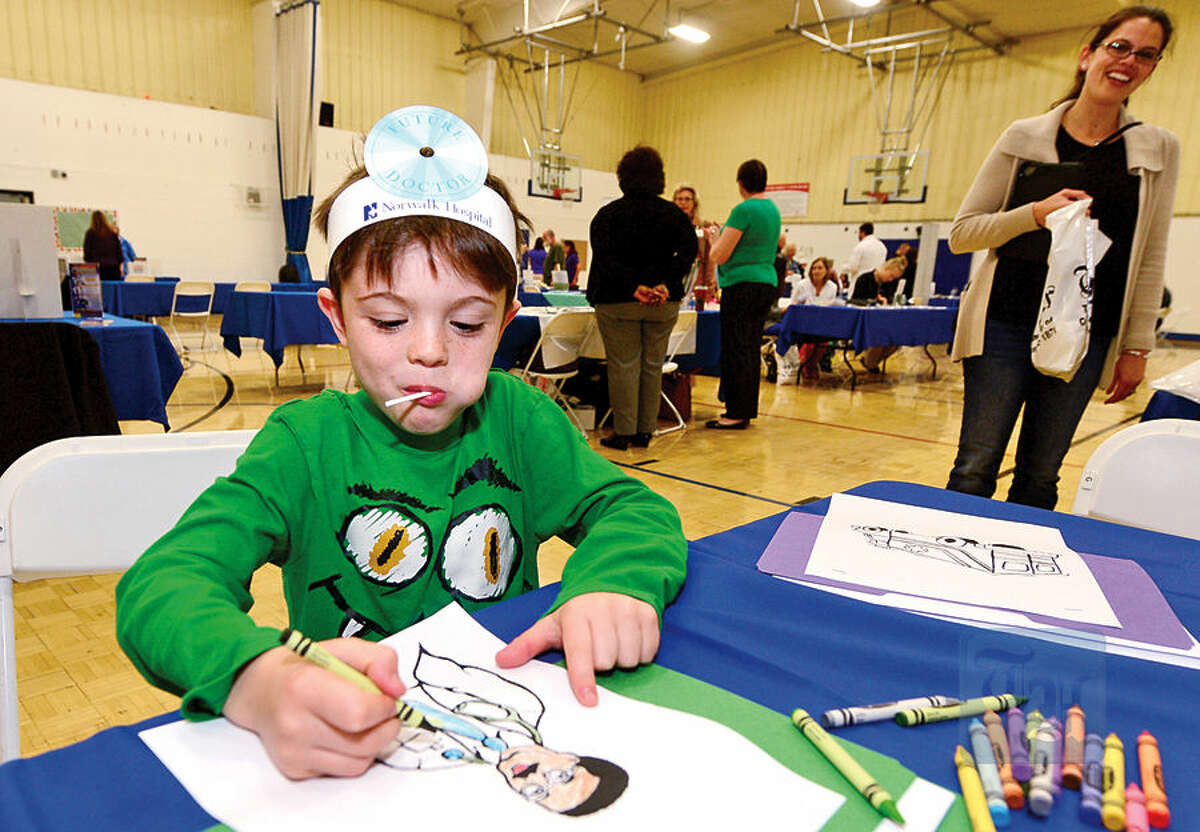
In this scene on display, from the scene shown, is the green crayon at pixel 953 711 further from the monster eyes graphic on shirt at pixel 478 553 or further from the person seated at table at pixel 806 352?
the person seated at table at pixel 806 352

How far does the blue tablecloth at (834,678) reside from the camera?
36cm

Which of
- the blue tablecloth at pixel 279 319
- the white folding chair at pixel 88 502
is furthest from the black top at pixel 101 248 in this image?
the white folding chair at pixel 88 502

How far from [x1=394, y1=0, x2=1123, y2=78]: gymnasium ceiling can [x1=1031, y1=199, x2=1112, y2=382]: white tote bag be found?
8.64 meters

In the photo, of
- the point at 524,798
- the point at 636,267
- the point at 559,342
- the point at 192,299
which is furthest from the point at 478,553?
the point at 192,299

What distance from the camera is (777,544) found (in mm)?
771

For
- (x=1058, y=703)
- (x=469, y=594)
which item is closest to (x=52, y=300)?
(x=469, y=594)

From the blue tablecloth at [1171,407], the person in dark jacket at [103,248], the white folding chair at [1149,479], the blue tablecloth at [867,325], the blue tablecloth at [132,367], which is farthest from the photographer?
the person in dark jacket at [103,248]

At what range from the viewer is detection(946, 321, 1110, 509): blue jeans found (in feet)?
5.33

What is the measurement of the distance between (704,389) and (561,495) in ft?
17.4

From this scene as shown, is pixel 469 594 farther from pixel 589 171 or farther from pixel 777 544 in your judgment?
pixel 589 171

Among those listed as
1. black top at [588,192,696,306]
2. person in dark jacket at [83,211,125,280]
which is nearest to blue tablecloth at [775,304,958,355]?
black top at [588,192,696,306]

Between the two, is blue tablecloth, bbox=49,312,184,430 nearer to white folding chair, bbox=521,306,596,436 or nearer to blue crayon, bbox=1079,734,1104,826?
white folding chair, bbox=521,306,596,436

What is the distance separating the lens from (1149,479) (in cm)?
107

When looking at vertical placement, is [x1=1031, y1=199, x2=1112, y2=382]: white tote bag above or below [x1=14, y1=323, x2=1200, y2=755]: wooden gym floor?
above
